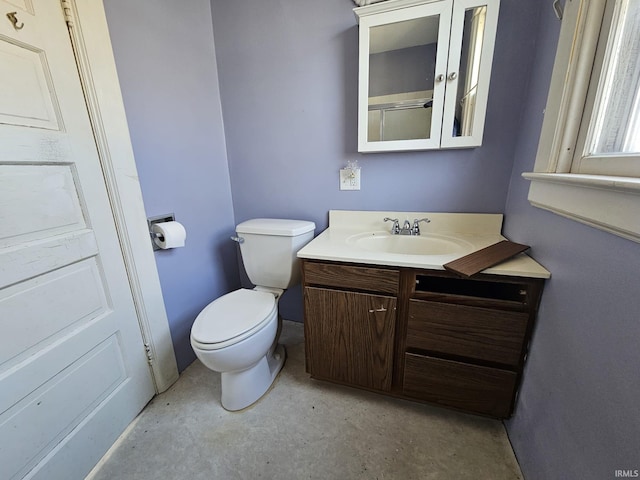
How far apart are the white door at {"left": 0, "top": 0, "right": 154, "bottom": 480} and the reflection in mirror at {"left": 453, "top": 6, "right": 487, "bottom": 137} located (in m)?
1.48

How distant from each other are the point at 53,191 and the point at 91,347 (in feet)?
1.90

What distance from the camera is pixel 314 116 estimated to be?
1.42 meters

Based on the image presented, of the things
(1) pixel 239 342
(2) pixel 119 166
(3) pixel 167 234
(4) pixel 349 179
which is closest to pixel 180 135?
(2) pixel 119 166

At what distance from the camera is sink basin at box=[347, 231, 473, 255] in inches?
47.9

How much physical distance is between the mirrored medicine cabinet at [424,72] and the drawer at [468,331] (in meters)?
0.74

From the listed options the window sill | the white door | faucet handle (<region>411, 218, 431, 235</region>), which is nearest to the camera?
the window sill

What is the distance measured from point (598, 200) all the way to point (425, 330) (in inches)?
26.1

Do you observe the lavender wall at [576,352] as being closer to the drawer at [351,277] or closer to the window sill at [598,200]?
the window sill at [598,200]

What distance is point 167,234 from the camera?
3.83ft

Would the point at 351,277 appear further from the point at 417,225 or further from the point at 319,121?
the point at 319,121

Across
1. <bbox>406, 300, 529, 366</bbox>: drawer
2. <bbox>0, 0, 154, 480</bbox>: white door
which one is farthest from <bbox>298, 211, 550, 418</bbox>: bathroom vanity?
<bbox>0, 0, 154, 480</bbox>: white door

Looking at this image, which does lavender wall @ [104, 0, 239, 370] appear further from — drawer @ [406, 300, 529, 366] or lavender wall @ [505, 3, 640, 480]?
lavender wall @ [505, 3, 640, 480]

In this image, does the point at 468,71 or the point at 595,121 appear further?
the point at 468,71

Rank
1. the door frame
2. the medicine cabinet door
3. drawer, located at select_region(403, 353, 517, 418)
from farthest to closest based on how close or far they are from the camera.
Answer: the medicine cabinet door < drawer, located at select_region(403, 353, 517, 418) < the door frame
